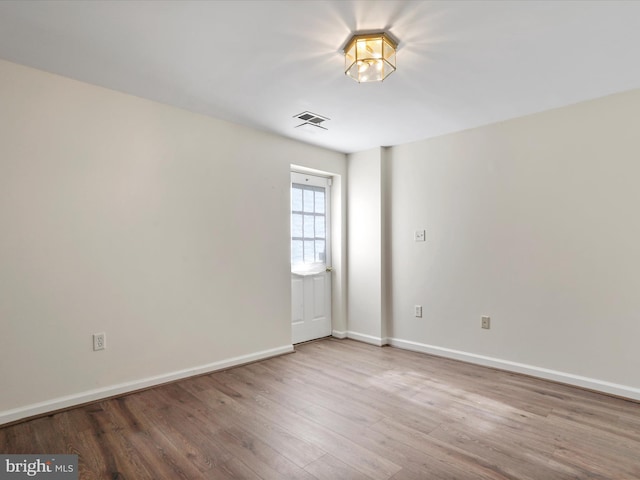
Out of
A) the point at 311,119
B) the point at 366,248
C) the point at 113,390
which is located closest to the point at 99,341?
the point at 113,390

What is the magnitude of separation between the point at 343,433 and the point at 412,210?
250 centimetres

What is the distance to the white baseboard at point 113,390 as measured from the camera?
225 centimetres

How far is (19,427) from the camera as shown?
7.11ft

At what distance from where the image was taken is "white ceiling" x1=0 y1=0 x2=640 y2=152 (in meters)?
1.75

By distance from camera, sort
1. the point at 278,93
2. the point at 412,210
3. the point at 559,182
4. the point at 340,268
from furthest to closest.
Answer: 1. the point at 340,268
2. the point at 412,210
3. the point at 559,182
4. the point at 278,93

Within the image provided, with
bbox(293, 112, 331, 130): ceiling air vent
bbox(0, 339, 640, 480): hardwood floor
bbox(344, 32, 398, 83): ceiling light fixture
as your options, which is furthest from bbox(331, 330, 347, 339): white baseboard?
A: bbox(344, 32, 398, 83): ceiling light fixture

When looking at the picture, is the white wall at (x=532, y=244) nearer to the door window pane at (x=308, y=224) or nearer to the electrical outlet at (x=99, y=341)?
the door window pane at (x=308, y=224)

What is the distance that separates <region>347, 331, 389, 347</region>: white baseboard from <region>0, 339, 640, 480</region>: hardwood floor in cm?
97

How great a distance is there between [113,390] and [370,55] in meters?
2.89

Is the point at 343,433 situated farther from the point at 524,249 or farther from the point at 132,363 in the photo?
the point at 524,249

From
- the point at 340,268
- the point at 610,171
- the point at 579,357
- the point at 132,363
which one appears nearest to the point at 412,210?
the point at 340,268

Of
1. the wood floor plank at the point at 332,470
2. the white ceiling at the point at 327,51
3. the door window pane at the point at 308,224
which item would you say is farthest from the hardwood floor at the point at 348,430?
the white ceiling at the point at 327,51

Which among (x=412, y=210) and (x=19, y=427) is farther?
(x=412, y=210)

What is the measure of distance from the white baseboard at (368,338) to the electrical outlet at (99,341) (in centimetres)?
268
